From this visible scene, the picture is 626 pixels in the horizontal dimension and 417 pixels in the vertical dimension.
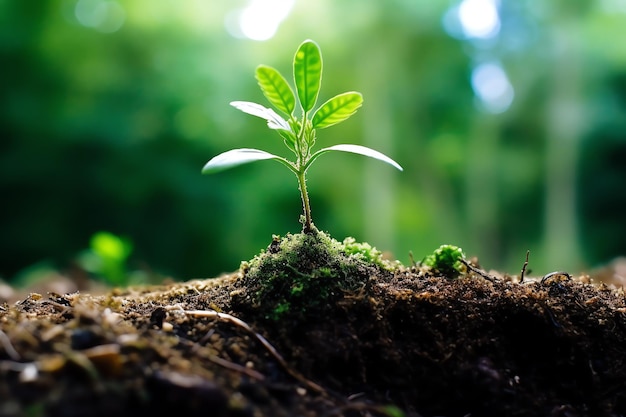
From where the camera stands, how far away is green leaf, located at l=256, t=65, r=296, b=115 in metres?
1.14

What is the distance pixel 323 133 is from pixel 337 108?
649 centimetres

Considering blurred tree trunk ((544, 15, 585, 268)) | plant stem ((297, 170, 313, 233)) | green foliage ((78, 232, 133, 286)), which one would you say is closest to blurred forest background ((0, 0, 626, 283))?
blurred tree trunk ((544, 15, 585, 268))

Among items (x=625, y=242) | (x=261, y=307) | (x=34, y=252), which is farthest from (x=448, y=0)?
(x=261, y=307)

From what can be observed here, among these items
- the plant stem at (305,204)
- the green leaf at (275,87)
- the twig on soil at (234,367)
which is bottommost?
the twig on soil at (234,367)

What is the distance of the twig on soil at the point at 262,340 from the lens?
91 centimetres

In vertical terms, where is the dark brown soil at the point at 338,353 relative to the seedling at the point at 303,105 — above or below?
below

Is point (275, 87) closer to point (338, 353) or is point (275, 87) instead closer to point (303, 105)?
point (303, 105)

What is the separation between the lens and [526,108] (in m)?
7.75

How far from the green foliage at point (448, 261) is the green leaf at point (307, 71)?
21.9 inches

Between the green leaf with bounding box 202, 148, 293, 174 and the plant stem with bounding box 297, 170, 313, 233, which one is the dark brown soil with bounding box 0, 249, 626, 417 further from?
the green leaf with bounding box 202, 148, 293, 174

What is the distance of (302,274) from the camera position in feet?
3.61

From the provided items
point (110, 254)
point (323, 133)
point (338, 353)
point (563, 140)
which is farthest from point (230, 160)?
point (563, 140)

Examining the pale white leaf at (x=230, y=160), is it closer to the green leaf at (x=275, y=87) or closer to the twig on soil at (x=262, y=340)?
the green leaf at (x=275, y=87)

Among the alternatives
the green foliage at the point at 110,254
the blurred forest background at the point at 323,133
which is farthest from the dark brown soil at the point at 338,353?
the blurred forest background at the point at 323,133
